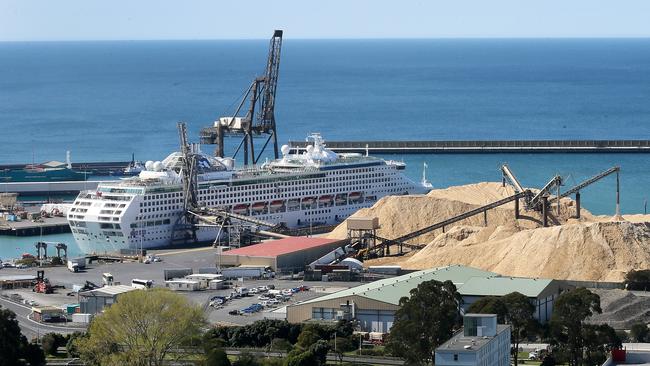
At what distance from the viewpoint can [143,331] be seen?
49438mm

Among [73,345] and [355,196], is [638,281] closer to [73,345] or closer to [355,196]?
[73,345]

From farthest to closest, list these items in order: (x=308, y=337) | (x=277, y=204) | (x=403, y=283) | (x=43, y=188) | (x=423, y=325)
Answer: (x=43, y=188)
(x=277, y=204)
(x=403, y=283)
(x=308, y=337)
(x=423, y=325)

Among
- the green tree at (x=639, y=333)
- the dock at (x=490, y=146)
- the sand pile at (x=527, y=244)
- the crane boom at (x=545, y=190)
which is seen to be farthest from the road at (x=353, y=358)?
the dock at (x=490, y=146)

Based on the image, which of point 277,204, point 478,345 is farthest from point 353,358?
point 277,204

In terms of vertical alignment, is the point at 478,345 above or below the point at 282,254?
below

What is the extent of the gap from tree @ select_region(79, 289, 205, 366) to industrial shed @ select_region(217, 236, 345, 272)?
21.2 m

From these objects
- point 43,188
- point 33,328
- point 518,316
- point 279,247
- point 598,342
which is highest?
point 43,188

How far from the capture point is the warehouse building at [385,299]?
5675 cm

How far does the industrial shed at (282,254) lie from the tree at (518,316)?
1967cm

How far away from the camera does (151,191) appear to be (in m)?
85.9

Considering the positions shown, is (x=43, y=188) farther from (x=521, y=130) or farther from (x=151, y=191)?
(x=521, y=130)

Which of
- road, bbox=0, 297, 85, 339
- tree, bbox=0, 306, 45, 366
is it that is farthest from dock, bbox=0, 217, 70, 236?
tree, bbox=0, 306, 45, 366

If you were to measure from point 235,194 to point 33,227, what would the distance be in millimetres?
10898

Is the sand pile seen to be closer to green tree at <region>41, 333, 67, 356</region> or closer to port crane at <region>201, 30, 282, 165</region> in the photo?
green tree at <region>41, 333, 67, 356</region>
